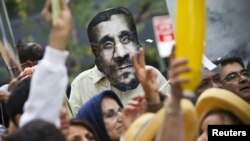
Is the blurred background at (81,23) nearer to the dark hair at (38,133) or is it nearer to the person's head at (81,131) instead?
the person's head at (81,131)

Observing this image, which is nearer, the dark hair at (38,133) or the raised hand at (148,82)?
the dark hair at (38,133)

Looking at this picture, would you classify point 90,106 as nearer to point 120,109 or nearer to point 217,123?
point 120,109

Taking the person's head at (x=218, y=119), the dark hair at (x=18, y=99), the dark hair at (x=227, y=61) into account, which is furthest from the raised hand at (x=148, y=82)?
the dark hair at (x=227, y=61)

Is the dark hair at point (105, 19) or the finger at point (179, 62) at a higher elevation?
the finger at point (179, 62)

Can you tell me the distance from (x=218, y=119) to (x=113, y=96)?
95cm

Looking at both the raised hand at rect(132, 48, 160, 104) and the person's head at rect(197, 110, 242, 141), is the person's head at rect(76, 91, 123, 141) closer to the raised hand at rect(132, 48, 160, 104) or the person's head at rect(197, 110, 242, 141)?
the raised hand at rect(132, 48, 160, 104)

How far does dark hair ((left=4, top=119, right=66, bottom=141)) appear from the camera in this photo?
4.55m

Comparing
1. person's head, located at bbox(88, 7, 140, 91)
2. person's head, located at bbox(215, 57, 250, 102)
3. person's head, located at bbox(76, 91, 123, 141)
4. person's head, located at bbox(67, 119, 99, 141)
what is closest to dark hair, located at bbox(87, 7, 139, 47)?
person's head, located at bbox(88, 7, 140, 91)

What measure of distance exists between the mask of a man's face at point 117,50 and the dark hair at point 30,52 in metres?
0.75

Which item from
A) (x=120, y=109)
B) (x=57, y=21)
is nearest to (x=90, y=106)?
(x=120, y=109)

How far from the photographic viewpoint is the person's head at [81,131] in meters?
5.71

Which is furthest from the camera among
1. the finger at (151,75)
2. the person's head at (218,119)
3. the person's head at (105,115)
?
the person's head at (105,115)

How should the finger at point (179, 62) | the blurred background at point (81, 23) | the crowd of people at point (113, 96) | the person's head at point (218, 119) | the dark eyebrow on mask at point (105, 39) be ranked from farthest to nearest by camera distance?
the blurred background at point (81, 23) < the dark eyebrow on mask at point (105, 39) < the person's head at point (218, 119) < the crowd of people at point (113, 96) < the finger at point (179, 62)

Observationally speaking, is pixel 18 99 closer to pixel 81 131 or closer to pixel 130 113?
pixel 81 131
